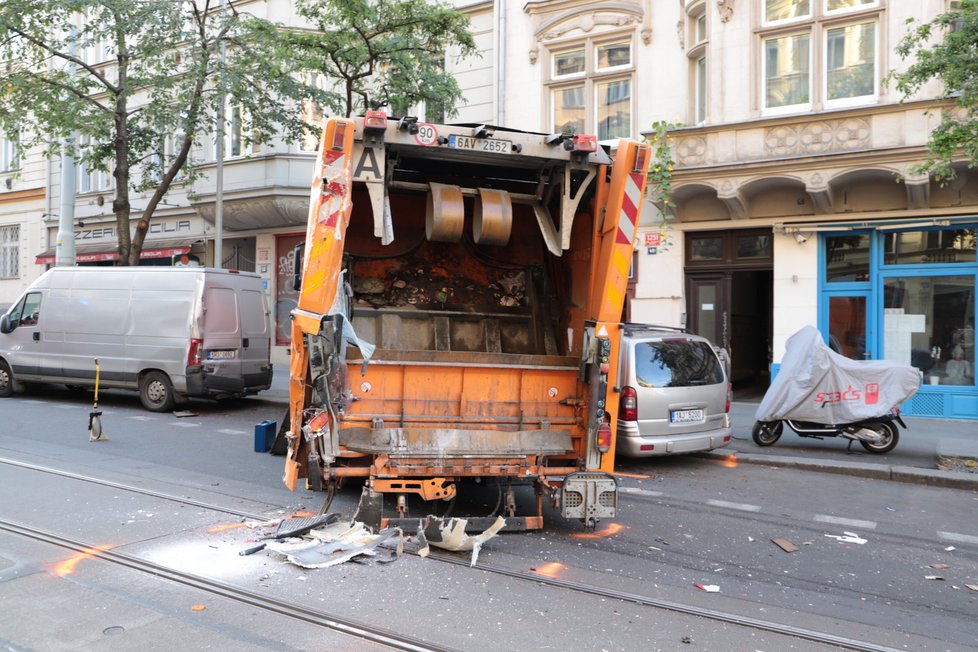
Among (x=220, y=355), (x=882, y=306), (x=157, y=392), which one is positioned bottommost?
(x=157, y=392)

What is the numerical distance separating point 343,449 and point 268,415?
8031mm

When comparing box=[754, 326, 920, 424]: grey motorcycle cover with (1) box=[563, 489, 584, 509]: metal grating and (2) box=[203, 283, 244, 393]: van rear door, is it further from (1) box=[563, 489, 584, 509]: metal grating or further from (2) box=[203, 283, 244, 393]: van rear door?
(2) box=[203, 283, 244, 393]: van rear door

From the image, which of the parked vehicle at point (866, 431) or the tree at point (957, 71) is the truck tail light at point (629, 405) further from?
the tree at point (957, 71)

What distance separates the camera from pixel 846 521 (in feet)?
22.9

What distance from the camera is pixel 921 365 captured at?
13242 millimetres

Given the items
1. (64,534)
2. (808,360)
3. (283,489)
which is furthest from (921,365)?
(64,534)

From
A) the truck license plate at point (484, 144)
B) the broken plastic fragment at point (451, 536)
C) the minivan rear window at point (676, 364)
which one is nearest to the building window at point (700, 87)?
the minivan rear window at point (676, 364)

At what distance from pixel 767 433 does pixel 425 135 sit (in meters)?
6.93

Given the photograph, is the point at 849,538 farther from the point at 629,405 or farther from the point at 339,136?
the point at 339,136

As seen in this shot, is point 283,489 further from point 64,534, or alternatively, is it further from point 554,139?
point 554,139

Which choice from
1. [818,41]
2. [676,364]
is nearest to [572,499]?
[676,364]

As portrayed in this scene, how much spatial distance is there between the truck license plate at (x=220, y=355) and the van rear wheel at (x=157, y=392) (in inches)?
31.7

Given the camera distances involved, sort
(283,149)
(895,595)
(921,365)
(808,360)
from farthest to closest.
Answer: (283,149) → (921,365) → (808,360) → (895,595)

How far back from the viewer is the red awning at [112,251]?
2141 centimetres
